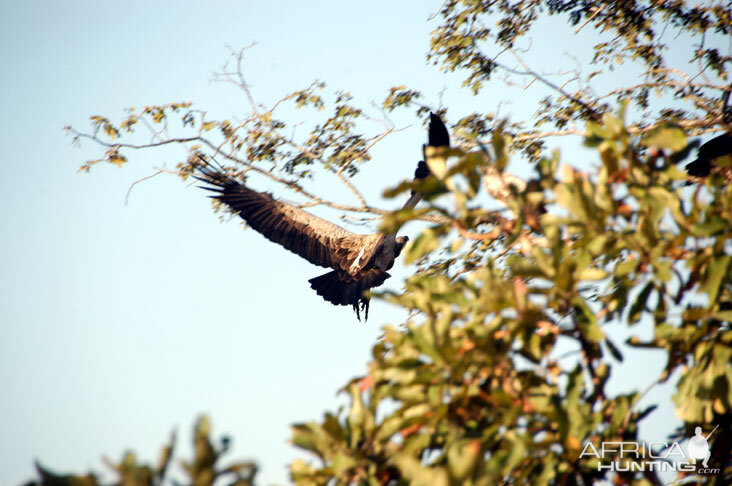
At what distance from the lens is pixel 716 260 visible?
7.47ft

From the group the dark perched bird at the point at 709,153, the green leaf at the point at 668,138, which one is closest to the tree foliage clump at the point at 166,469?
the green leaf at the point at 668,138

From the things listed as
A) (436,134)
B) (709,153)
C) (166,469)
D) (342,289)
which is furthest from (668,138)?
(342,289)

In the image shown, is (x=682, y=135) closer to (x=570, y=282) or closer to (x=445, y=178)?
(x=570, y=282)

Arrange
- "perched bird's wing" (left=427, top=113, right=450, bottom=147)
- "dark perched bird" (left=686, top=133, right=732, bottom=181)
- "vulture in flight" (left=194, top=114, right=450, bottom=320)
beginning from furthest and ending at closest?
"vulture in flight" (left=194, top=114, right=450, bottom=320)
"perched bird's wing" (left=427, top=113, right=450, bottom=147)
"dark perched bird" (left=686, top=133, right=732, bottom=181)

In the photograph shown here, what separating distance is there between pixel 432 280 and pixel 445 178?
1.34 ft

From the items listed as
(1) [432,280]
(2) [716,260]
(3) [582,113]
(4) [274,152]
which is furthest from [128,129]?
(2) [716,260]

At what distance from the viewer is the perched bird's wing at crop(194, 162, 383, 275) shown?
28.1 ft

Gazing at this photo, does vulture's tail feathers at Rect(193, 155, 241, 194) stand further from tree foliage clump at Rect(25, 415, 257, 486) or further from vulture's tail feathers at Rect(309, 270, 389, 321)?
tree foliage clump at Rect(25, 415, 257, 486)

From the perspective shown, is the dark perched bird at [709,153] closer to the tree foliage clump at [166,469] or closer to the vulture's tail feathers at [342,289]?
the vulture's tail feathers at [342,289]

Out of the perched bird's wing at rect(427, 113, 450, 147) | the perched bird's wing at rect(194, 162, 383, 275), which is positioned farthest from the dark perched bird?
the perched bird's wing at rect(194, 162, 383, 275)

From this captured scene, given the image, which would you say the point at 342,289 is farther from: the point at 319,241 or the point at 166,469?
the point at 166,469

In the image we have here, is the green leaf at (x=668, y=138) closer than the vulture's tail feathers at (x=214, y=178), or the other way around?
the green leaf at (x=668, y=138)

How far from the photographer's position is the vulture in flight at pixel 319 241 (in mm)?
8453

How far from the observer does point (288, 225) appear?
28.9 ft
